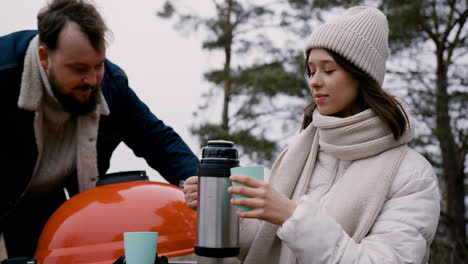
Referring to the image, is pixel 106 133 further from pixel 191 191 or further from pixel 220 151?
pixel 220 151

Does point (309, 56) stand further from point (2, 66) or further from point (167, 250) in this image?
point (2, 66)

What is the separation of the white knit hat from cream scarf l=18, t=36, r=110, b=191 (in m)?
1.46

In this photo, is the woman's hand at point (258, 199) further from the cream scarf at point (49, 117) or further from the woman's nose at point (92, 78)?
the woman's nose at point (92, 78)

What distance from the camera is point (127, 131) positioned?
10.8ft

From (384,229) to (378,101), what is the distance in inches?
21.2

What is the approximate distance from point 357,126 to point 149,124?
5.72ft

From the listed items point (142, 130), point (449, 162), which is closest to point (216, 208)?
point (142, 130)

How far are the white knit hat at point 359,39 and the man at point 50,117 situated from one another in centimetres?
119

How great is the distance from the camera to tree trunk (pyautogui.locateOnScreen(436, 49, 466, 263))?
8.37 m

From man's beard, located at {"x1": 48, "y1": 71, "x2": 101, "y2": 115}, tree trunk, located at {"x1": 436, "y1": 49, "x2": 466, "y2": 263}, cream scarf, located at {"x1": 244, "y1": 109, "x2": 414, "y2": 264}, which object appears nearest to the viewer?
cream scarf, located at {"x1": 244, "y1": 109, "x2": 414, "y2": 264}

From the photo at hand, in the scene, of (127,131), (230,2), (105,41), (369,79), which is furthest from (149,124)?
(230,2)

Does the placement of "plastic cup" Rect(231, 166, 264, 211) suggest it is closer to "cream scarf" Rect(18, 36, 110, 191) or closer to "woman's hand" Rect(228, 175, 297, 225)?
"woman's hand" Rect(228, 175, 297, 225)

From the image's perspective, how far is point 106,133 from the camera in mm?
3184

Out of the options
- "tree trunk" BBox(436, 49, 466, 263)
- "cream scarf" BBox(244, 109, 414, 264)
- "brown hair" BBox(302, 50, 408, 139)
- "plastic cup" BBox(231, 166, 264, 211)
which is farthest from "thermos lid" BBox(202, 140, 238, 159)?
"tree trunk" BBox(436, 49, 466, 263)
